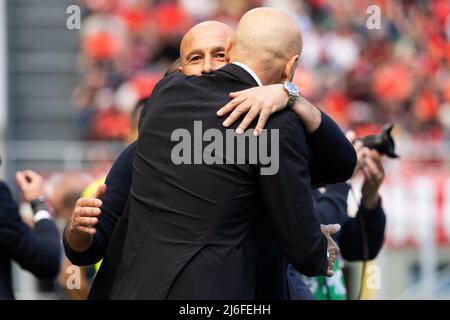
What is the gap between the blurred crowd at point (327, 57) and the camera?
41.1 ft

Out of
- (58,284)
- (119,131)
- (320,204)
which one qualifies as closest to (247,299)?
(320,204)

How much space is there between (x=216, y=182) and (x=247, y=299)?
430mm

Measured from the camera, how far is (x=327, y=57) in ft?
42.9

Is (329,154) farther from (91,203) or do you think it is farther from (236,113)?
(91,203)

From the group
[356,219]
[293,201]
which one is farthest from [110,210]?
[356,219]

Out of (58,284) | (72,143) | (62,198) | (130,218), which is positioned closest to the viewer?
(130,218)

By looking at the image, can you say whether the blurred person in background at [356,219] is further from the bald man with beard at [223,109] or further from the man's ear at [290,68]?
the man's ear at [290,68]

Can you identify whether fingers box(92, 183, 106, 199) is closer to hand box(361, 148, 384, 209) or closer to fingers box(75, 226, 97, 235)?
fingers box(75, 226, 97, 235)

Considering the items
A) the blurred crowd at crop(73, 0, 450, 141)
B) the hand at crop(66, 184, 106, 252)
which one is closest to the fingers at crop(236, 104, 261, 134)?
the hand at crop(66, 184, 106, 252)

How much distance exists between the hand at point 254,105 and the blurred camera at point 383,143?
59.2 inches

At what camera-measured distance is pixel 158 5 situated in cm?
1347

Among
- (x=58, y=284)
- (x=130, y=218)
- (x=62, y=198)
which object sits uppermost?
(x=130, y=218)

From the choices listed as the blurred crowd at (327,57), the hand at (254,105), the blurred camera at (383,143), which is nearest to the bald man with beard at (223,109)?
the hand at (254,105)

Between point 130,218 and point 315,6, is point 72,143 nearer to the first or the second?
point 315,6
